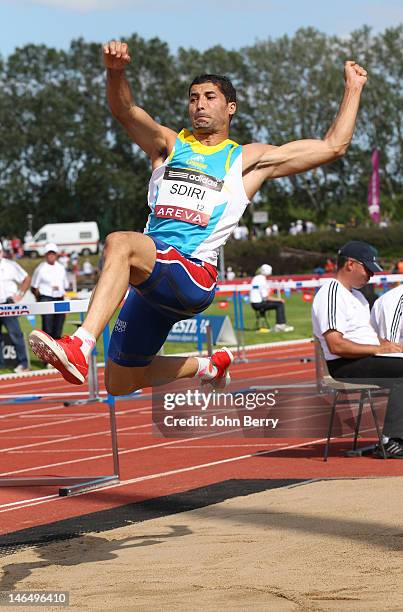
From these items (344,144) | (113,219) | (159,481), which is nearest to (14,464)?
(159,481)

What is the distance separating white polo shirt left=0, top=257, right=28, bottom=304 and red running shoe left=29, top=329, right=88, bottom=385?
11.5 metres

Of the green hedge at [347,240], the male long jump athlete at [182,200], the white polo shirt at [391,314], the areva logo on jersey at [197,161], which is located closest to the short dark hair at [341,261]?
the white polo shirt at [391,314]

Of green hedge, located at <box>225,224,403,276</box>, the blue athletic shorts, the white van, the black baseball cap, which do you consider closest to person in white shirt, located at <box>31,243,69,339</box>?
the black baseball cap

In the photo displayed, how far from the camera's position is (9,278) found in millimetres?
16609

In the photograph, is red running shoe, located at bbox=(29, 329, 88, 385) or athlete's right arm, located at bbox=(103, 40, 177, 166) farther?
athlete's right arm, located at bbox=(103, 40, 177, 166)

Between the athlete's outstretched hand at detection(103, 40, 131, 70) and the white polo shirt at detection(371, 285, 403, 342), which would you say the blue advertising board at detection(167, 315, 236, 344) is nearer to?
the white polo shirt at detection(371, 285, 403, 342)

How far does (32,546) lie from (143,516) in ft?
3.03

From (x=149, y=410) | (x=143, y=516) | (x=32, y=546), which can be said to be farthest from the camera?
(x=149, y=410)

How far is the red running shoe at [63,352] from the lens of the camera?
494 cm

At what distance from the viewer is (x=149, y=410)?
41.6 feet

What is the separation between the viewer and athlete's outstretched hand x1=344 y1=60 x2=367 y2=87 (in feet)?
19.8

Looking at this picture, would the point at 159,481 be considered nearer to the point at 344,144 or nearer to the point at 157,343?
the point at 157,343

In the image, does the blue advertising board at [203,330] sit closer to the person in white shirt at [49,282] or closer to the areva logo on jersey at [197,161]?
the person in white shirt at [49,282]

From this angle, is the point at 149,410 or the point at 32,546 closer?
the point at 32,546
